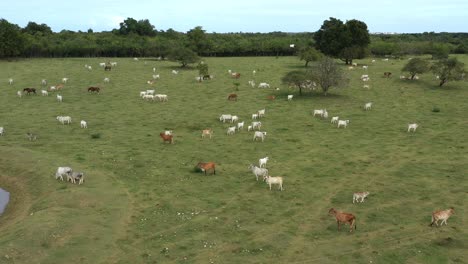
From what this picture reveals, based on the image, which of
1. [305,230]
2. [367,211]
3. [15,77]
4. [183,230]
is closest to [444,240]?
[367,211]

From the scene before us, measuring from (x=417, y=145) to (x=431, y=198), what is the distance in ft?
33.2

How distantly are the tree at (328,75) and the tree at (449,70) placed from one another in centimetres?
1489

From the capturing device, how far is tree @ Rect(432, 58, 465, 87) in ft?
177

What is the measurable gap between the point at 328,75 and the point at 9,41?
6521cm

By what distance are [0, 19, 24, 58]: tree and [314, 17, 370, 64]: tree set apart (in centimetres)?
5877

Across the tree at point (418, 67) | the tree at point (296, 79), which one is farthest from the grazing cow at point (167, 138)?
the tree at point (418, 67)

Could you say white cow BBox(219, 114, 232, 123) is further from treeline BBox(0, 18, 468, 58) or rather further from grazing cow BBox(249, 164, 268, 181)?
treeline BBox(0, 18, 468, 58)

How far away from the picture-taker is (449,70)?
54312mm

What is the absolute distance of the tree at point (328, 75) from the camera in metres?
48.3

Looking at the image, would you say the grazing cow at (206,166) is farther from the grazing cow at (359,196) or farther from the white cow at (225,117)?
the white cow at (225,117)

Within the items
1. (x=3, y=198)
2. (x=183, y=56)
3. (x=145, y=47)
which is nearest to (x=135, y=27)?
(x=145, y=47)

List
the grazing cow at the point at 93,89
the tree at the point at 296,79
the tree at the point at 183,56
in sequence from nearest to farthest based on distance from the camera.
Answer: the tree at the point at 296,79
the grazing cow at the point at 93,89
the tree at the point at 183,56

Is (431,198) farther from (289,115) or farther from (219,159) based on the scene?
(289,115)

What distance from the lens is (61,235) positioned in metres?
17.9
